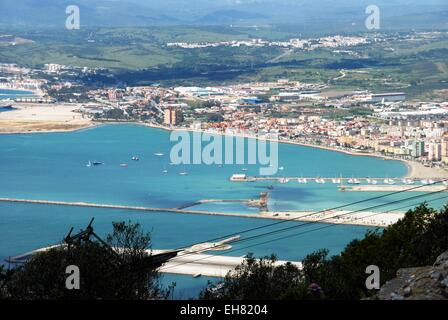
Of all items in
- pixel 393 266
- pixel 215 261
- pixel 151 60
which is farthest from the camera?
pixel 151 60

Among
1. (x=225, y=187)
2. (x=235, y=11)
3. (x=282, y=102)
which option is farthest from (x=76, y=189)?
(x=235, y=11)

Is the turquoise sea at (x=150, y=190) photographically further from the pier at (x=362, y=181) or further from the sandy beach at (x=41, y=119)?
the sandy beach at (x=41, y=119)

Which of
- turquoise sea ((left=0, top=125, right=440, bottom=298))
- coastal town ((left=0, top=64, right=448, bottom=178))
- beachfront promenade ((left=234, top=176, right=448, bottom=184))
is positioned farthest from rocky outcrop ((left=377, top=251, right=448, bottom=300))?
coastal town ((left=0, top=64, right=448, bottom=178))

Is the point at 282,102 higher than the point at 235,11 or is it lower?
lower

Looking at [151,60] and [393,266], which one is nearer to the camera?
[393,266]

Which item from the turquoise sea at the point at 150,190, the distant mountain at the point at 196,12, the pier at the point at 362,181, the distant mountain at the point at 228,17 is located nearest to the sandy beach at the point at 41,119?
the turquoise sea at the point at 150,190

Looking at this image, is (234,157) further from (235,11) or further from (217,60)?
(235,11)

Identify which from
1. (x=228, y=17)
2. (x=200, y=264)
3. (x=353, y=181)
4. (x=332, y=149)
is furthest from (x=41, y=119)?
(x=228, y=17)
